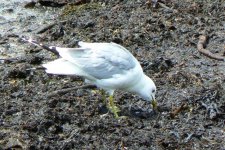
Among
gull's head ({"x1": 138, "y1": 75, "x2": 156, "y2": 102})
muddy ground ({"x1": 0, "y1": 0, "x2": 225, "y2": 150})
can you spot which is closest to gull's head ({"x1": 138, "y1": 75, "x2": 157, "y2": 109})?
gull's head ({"x1": 138, "y1": 75, "x2": 156, "y2": 102})

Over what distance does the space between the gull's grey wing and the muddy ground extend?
1.33ft

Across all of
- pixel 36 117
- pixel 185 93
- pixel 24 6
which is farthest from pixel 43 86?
pixel 24 6

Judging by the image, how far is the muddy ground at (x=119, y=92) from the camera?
648 cm

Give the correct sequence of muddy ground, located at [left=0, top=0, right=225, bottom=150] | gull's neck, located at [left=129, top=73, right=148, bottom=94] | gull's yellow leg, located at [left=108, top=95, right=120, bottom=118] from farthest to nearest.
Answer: gull's neck, located at [left=129, top=73, right=148, bottom=94], gull's yellow leg, located at [left=108, top=95, right=120, bottom=118], muddy ground, located at [left=0, top=0, right=225, bottom=150]

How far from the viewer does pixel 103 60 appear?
6.91 metres

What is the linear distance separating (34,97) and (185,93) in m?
1.59

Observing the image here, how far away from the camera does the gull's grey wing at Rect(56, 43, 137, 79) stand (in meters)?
6.89

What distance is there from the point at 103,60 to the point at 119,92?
72cm

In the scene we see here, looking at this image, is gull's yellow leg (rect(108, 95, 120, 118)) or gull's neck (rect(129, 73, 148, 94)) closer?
gull's yellow leg (rect(108, 95, 120, 118))

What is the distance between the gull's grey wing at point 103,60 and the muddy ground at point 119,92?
404 mm

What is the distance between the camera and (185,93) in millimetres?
7430

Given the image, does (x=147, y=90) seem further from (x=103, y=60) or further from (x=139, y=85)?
(x=103, y=60)

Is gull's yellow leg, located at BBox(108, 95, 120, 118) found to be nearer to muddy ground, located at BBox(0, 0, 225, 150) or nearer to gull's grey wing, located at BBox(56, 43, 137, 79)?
muddy ground, located at BBox(0, 0, 225, 150)

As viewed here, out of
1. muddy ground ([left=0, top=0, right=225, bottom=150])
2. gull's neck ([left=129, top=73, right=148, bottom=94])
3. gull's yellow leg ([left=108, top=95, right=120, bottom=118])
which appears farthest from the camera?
gull's neck ([left=129, top=73, right=148, bottom=94])
